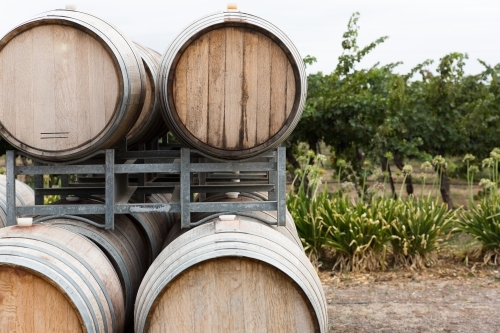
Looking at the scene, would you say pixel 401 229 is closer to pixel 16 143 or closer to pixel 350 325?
pixel 350 325

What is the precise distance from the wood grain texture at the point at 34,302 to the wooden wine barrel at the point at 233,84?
105cm

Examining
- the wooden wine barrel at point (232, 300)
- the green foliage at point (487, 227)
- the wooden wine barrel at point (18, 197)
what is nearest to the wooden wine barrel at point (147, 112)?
the wooden wine barrel at point (18, 197)

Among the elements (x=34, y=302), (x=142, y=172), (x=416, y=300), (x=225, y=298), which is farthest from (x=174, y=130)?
(x=416, y=300)

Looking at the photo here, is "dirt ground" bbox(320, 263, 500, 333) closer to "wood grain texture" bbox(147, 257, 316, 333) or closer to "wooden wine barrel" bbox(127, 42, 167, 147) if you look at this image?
"wooden wine barrel" bbox(127, 42, 167, 147)

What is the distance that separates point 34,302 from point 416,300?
3.65 metres

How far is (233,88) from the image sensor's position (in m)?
3.75

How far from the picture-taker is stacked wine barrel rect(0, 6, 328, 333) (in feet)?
10.7

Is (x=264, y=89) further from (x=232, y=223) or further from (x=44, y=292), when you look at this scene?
→ (x=44, y=292)

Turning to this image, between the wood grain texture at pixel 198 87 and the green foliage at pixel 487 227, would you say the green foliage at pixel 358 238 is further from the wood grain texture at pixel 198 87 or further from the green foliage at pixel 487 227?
the wood grain texture at pixel 198 87

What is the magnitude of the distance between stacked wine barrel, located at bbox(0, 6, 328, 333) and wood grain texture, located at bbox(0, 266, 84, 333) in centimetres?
10

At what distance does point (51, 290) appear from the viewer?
3188 millimetres

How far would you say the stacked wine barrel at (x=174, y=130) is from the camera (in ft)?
10.7

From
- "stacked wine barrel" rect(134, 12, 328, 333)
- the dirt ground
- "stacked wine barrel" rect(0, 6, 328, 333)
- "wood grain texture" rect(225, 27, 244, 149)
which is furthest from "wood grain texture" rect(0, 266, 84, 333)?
the dirt ground

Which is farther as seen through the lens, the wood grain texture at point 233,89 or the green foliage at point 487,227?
the green foliage at point 487,227
